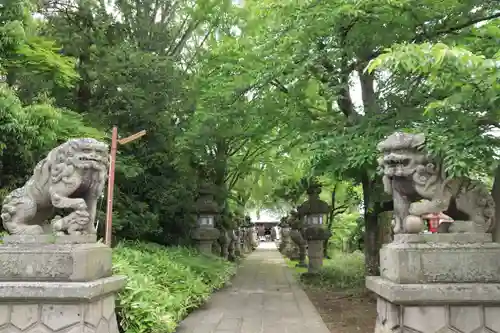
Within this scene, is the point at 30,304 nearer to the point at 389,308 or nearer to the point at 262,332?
the point at 262,332

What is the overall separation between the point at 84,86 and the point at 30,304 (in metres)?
7.42

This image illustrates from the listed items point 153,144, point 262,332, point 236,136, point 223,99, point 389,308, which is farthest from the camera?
point 236,136

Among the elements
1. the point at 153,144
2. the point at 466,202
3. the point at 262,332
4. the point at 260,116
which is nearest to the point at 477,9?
the point at 466,202

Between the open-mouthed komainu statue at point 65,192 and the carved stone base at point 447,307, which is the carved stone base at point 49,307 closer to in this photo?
the open-mouthed komainu statue at point 65,192

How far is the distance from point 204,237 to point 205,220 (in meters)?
0.52

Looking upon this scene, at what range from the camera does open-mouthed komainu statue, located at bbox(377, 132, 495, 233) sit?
4.88m

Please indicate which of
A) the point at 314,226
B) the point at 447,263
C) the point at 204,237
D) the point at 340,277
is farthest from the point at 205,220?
the point at 447,263

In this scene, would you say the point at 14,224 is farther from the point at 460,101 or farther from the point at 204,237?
the point at 204,237

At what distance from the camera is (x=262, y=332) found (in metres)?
6.70

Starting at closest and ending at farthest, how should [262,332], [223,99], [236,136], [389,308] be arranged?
[389,308] < [262,332] < [223,99] < [236,136]

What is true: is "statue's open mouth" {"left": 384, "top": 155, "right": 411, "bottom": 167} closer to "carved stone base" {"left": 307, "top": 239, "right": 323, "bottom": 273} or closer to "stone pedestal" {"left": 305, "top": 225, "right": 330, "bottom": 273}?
"stone pedestal" {"left": 305, "top": 225, "right": 330, "bottom": 273}

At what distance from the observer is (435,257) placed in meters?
4.72

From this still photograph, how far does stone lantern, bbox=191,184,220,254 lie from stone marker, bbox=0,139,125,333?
7.83m

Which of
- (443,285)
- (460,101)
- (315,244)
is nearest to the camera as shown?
(460,101)
